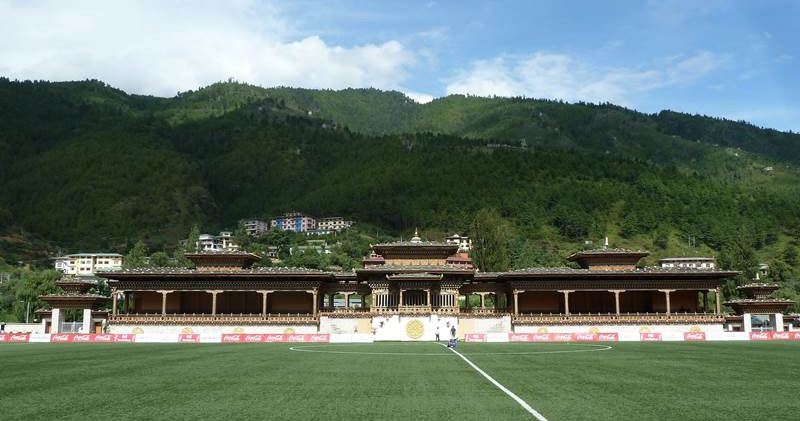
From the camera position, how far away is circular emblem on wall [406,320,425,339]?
191 ft

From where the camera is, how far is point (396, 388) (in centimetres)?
2017

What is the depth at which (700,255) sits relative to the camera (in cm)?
15350

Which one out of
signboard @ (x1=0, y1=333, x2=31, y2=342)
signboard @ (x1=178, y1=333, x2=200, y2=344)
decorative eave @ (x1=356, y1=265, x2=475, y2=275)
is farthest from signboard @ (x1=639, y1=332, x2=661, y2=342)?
signboard @ (x1=0, y1=333, x2=31, y2=342)

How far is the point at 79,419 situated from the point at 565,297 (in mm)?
54371

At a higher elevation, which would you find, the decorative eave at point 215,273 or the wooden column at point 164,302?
the decorative eave at point 215,273

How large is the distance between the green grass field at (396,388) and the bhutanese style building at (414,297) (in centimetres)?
2969

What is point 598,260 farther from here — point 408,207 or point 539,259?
point 408,207

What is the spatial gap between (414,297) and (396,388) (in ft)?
142

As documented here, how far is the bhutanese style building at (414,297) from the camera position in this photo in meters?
61.8

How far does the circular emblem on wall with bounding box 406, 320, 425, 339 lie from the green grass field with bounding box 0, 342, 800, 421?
26.2 m

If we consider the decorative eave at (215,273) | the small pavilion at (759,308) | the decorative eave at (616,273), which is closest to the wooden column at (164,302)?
the decorative eave at (215,273)

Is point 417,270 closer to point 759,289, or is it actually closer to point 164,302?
point 164,302

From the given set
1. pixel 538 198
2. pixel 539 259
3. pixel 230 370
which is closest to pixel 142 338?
pixel 230 370

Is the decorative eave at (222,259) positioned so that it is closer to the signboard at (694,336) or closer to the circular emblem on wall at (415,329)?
the circular emblem on wall at (415,329)
